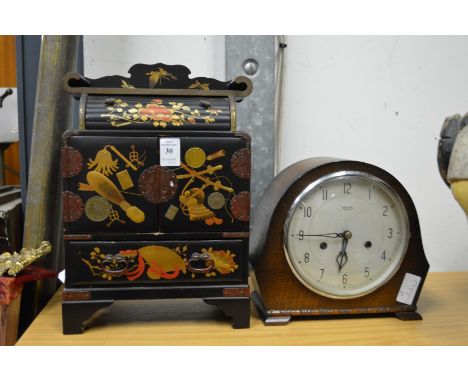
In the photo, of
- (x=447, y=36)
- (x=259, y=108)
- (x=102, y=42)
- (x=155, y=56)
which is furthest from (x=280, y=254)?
(x=447, y=36)

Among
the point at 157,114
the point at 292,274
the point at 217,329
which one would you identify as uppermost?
the point at 157,114

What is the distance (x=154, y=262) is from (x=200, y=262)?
0.11m

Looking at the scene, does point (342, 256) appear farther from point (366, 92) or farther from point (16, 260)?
point (16, 260)

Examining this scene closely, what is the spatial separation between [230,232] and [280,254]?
145 millimetres

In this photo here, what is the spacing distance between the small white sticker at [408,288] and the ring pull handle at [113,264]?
73 centimetres

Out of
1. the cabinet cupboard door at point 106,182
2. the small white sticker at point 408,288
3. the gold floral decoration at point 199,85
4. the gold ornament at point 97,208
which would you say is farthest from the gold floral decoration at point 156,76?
the small white sticker at point 408,288

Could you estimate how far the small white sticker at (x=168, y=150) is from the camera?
1.18 metres

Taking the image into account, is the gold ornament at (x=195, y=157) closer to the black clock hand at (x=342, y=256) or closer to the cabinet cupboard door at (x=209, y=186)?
the cabinet cupboard door at (x=209, y=186)

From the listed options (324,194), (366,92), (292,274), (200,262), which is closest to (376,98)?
(366,92)

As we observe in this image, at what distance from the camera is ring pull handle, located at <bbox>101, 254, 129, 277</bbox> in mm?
1187

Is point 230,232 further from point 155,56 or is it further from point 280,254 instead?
point 155,56

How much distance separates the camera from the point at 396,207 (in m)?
1.30

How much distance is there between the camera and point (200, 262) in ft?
4.00

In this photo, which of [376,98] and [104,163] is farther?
[376,98]
